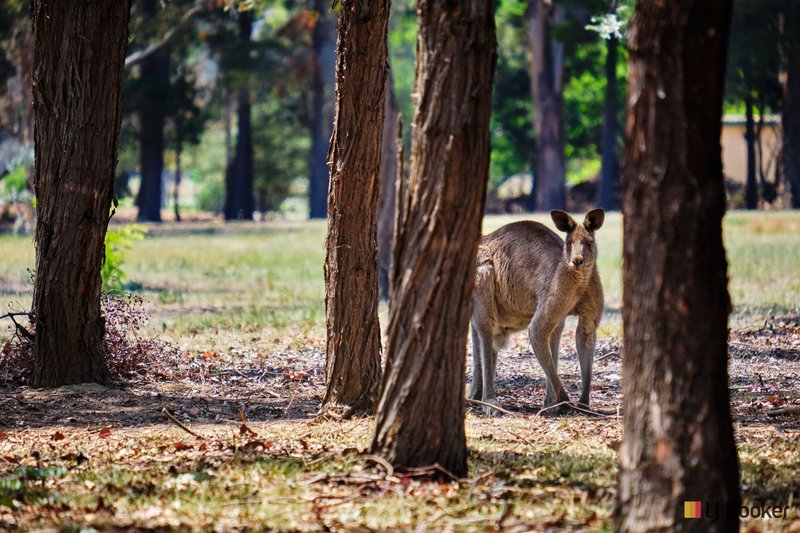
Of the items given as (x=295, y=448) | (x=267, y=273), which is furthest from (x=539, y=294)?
(x=267, y=273)

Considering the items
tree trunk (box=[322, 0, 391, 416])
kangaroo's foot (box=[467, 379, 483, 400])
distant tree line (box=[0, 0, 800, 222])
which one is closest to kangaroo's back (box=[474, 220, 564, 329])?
kangaroo's foot (box=[467, 379, 483, 400])

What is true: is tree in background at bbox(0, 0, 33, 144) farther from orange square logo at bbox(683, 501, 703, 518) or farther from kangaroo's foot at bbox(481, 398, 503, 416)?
orange square logo at bbox(683, 501, 703, 518)

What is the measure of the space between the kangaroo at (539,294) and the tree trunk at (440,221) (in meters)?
2.92

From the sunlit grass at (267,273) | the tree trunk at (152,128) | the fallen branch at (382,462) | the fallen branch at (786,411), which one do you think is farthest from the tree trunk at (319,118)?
the fallen branch at (382,462)

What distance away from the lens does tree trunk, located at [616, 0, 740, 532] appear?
190 inches

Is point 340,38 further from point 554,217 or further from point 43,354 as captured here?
point 43,354

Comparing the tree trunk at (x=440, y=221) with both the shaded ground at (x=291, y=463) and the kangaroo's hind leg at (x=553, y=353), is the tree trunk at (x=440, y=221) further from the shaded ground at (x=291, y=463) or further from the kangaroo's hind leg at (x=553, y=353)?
the kangaroo's hind leg at (x=553, y=353)

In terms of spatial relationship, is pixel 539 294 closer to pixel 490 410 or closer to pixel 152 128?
pixel 490 410

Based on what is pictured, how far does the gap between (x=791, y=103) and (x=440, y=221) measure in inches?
1310

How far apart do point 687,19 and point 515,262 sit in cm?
500

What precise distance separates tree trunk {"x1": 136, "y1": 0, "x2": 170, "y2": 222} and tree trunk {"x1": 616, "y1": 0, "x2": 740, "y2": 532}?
3470 centimetres

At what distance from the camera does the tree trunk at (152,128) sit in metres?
40.7

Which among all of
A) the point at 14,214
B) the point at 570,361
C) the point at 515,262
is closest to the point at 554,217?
the point at 515,262

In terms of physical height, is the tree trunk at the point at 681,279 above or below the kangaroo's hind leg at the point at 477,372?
above
